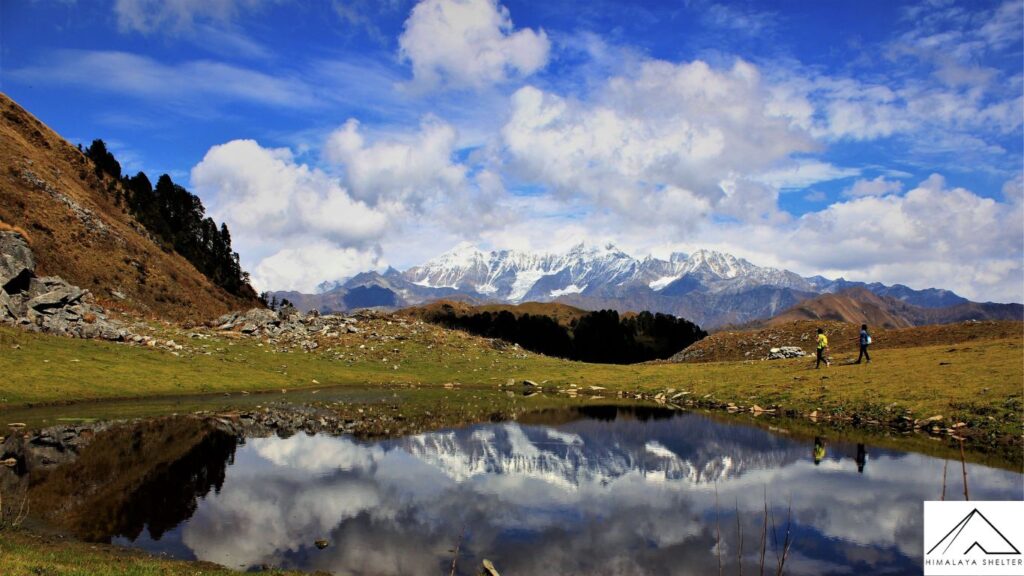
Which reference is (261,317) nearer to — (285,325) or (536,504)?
(285,325)

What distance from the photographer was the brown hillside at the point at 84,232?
92.8 meters

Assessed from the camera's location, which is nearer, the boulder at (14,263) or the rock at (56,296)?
the boulder at (14,263)

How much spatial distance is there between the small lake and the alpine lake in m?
0.11

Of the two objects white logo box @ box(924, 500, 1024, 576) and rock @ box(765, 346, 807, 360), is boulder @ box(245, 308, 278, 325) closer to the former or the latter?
rock @ box(765, 346, 807, 360)

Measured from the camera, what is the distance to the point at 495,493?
91.5ft

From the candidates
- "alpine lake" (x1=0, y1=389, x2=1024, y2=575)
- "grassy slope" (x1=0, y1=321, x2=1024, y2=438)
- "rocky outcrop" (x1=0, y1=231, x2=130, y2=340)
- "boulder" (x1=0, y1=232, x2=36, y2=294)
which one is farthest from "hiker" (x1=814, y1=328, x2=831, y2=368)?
"boulder" (x1=0, y1=232, x2=36, y2=294)

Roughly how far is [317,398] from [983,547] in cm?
5721

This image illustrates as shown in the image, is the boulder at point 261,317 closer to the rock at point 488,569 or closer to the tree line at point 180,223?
the tree line at point 180,223

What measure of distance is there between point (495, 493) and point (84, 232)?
106 m

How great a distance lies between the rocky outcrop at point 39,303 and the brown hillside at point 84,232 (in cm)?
2030

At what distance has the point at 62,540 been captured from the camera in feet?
63.6

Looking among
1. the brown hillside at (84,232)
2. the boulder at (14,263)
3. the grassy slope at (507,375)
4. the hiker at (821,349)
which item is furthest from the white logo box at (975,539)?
the brown hillside at (84,232)

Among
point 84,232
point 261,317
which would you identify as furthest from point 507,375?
point 84,232

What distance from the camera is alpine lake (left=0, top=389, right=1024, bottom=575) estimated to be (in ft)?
65.8
